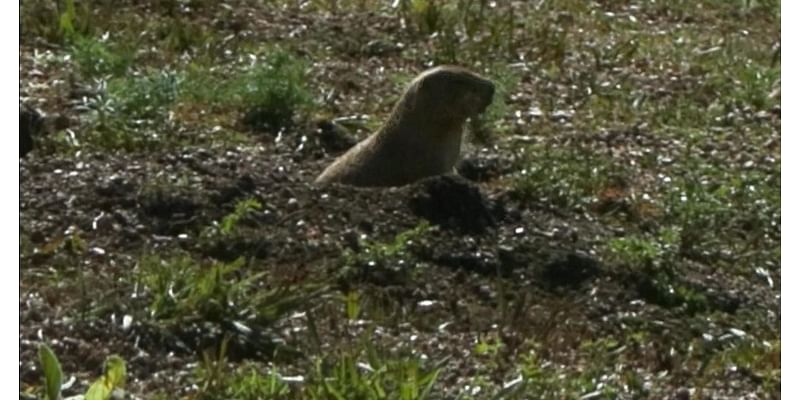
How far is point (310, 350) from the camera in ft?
15.2

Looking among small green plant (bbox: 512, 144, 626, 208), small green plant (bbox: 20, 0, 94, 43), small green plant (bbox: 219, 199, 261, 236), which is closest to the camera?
small green plant (bbox: 219, 199, 261, 236)

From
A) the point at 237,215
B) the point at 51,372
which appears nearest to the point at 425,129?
the point at 237,215

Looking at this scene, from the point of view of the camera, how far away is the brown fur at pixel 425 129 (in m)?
6.72

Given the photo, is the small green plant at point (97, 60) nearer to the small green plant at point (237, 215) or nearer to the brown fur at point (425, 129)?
the brown fur at point (425, 129)

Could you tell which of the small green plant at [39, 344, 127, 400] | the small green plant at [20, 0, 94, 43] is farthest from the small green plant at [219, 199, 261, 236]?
the small green plant at [20, 0, 94, 43]

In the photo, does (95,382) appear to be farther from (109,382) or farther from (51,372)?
(51,372)

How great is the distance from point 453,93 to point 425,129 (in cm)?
17

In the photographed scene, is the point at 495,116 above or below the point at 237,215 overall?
below

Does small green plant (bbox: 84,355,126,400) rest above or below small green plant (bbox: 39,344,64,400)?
below

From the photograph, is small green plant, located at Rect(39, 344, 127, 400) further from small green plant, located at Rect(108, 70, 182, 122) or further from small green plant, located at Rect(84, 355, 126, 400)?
small green plant, located at Rect(108, 70, 182, 122)

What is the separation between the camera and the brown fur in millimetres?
6719

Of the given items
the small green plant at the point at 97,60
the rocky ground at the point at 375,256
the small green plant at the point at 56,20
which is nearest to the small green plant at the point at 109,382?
the rocky ground at the point at 375,256

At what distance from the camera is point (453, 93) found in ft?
22.6
